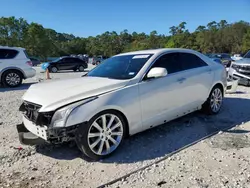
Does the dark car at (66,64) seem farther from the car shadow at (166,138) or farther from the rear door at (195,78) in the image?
the rear door at (195,78)

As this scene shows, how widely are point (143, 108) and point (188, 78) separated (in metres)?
1.38

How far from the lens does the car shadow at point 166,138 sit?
3.71 meters

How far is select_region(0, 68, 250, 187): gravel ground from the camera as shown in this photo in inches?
A: 119

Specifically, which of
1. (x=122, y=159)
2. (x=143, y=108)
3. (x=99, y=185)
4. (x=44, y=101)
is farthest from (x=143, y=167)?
(x=44, y=101)

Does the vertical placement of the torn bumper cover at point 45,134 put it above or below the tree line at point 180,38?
below

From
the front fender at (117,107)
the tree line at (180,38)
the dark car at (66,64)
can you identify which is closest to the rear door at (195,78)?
the front fender at (117,107)

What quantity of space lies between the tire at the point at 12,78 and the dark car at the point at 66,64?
11064mm

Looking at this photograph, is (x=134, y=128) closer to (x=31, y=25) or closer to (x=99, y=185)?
(x=99, y=185)

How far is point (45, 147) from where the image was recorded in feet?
13.3

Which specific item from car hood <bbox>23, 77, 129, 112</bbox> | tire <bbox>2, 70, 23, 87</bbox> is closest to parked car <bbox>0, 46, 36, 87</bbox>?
tire <bbox>2, 70, 23, 87</bbox>

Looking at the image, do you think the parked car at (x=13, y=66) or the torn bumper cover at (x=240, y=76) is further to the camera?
the parked car at (x=13, y=66)

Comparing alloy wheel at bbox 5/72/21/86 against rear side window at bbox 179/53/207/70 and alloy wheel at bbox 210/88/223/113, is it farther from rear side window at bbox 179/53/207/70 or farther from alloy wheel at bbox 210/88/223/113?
alloy wheel at bbox 210/88/223/113

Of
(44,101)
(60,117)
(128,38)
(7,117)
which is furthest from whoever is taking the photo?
(128,38)

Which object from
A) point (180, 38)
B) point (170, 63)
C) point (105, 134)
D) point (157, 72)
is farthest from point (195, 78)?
point (180, 38)
